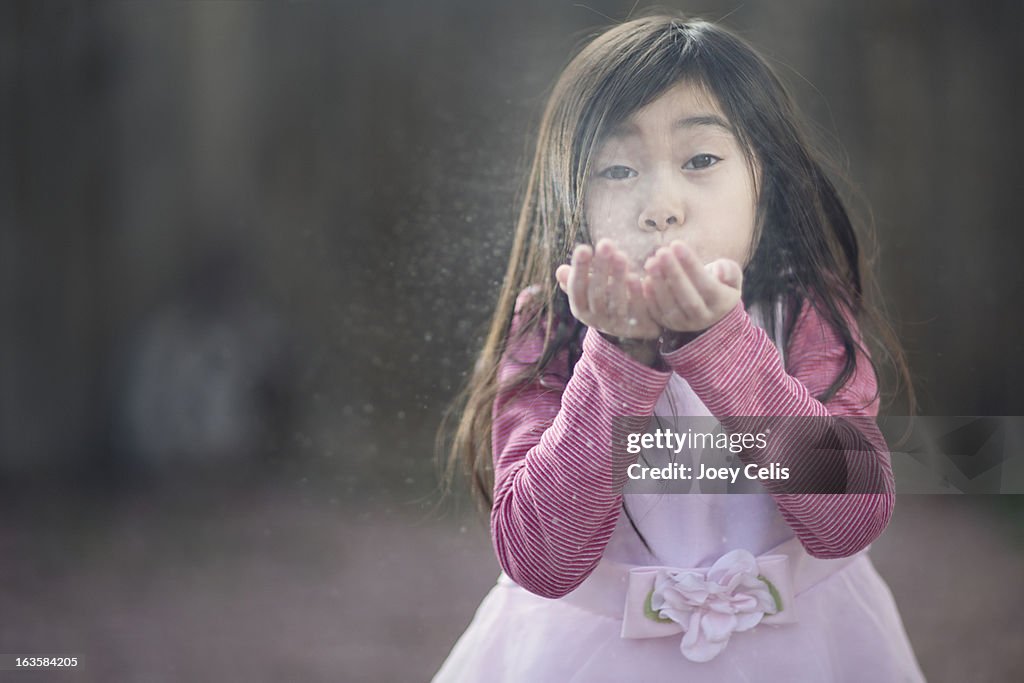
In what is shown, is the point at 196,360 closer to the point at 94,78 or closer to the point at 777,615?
the point at 94,78

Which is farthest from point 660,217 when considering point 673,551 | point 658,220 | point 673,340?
point 673,551

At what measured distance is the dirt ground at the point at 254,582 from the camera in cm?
82

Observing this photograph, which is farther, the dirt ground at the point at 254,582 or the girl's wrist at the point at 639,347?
the dirt ground at the point at 254,582

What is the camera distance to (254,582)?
865 mm

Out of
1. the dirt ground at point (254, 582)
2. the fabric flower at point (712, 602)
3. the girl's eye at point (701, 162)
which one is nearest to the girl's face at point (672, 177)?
the girl's eye at point (701, 162)

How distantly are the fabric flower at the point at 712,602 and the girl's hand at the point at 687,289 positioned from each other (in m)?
0.19

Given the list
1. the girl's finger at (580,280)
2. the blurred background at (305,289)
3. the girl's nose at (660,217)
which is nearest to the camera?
the girl's finger at (580,280)

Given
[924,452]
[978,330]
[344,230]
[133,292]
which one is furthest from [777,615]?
[133,292]

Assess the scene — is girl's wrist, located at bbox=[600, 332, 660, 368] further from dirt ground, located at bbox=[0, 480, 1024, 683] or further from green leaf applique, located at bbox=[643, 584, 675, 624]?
dirt ground, located at bbox=[0, 480, 1024, 683]

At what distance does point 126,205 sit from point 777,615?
67 centimetres

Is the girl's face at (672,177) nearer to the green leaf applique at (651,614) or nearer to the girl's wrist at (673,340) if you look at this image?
the girl's wrist at (673,340)

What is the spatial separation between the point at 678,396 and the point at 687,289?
0.18m

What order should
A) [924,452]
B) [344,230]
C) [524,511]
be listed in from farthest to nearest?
[344,230], [924,452], [524,511]

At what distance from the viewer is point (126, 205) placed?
86 cm
